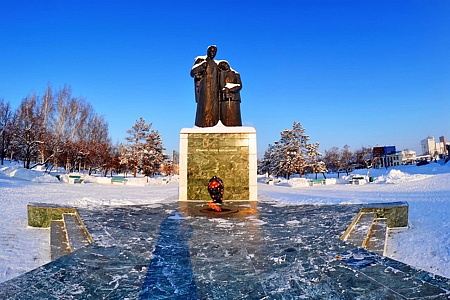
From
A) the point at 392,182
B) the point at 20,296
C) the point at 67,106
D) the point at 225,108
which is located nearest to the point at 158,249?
the point at 20,296

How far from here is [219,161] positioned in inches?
320

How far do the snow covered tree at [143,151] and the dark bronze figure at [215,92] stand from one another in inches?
1089

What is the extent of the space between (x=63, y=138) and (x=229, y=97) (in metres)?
28.9

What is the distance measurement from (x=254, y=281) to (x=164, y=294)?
0.65 m

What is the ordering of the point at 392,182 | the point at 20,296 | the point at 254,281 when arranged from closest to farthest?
the point at 20,296, the point at 254,281, the point at 392,182

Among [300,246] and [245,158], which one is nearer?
[300,246]

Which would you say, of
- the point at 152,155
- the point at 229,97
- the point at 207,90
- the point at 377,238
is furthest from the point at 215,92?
the point at 152,155

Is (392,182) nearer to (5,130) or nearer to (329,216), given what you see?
(329,216)

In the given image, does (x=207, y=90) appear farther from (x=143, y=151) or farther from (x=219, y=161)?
(x=143, y=151)

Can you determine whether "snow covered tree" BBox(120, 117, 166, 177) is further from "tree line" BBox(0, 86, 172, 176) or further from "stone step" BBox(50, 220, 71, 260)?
"stone step" BBox(50, 220, 71, 260)

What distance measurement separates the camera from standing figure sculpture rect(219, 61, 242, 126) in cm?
888

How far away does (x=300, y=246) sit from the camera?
10.0 feet

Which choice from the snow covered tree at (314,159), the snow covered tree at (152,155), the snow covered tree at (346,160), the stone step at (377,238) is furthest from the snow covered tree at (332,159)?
the stone step at (377,238)

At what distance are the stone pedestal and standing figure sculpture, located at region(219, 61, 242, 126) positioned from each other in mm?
714
